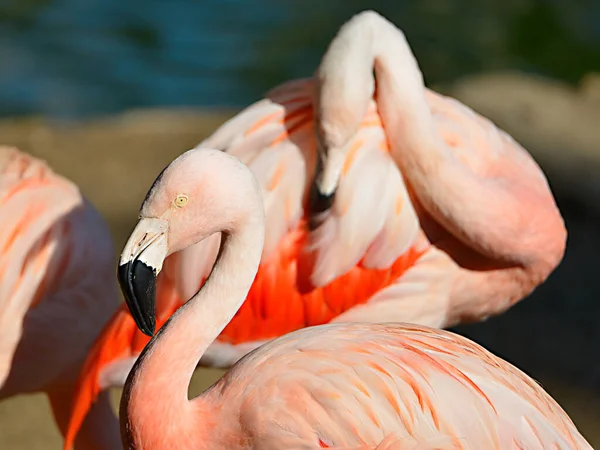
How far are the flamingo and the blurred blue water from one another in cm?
585

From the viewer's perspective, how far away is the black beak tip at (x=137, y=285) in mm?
2227

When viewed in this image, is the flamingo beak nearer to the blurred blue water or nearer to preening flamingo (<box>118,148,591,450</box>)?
preening flamingo (<box>118,148,591,450</box>)

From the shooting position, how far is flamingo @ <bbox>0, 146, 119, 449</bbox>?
3.22 meters

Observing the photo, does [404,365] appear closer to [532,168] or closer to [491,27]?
[532,168]

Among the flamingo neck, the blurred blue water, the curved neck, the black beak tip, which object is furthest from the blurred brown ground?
the blurred blue water

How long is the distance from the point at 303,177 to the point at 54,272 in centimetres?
86

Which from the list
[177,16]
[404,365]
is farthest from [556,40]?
[404,365]

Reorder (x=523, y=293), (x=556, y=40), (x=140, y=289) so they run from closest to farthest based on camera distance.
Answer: (x=140, y=289) → (x=523, y=293) → (x=556, y=40)

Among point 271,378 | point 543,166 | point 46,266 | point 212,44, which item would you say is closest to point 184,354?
point 271,378

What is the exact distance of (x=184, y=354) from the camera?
2439 millimetres

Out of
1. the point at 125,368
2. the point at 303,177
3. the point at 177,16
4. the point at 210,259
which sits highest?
the point at 303,177

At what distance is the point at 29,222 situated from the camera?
3.31 meters

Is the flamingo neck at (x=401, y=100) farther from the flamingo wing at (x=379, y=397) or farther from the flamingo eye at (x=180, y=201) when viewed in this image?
the flamingo eye at (x=180, y=201)

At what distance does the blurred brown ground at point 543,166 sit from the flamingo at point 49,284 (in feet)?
2.87
